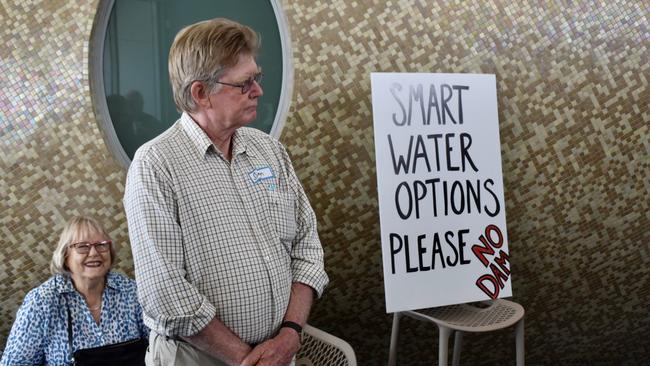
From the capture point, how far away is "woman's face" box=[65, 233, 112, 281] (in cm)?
214

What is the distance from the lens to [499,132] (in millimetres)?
2654

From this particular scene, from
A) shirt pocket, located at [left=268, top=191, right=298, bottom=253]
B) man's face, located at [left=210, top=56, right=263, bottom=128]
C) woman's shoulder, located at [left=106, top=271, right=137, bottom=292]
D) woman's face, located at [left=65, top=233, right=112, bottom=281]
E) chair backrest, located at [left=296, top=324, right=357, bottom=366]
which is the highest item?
man's face, located at [left=210, top=56, right=263, bottom=128]

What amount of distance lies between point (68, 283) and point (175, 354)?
0.69 m

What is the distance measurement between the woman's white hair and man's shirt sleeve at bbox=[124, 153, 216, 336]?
0.75m

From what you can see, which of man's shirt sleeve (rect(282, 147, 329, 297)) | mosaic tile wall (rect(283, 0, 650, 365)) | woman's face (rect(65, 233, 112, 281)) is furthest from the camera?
mosaic tile wall (rect(283, 0, 650, 365))

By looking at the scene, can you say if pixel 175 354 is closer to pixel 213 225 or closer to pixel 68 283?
pixel 213 225

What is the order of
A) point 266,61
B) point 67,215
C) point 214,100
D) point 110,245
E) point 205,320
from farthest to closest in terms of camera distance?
point 266,61 → point 67,215 → point 110,245 → point 214,100 → point 205,320

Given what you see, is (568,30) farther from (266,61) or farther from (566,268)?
(266,61)

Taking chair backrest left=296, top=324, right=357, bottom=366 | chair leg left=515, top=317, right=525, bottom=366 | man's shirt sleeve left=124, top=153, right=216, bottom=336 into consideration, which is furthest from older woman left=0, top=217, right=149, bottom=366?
chair leg left=515, top=317, right=525, bottom=366

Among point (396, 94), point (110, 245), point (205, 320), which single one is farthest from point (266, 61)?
point (205, 320)

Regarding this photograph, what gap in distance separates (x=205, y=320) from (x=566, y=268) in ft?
5.81

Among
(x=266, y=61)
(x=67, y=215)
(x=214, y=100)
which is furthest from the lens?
(x=266, y=61)

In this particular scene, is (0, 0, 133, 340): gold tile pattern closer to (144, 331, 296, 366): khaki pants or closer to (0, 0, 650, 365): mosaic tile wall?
(0, 0, 650, 365): mosaic tile wall

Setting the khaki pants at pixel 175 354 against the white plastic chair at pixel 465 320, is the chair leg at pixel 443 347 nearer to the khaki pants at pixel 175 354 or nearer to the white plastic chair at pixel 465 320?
the white plastic chair at pixel 465 320
